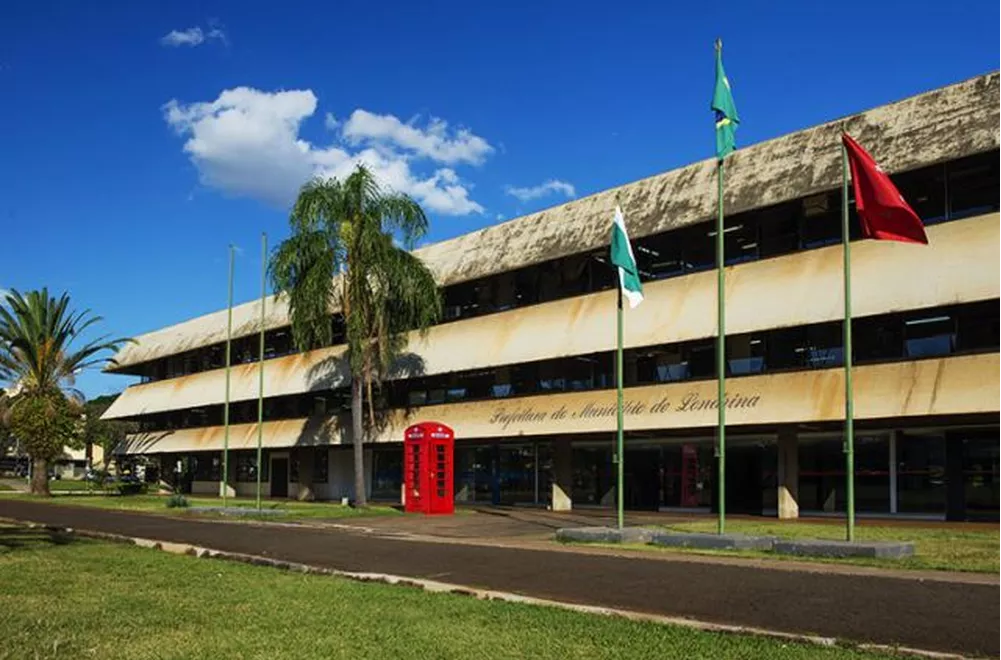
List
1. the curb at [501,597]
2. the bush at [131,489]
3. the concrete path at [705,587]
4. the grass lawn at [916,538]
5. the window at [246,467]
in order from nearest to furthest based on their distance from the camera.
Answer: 1. the curb at [501,597]
2. the concrete path at [705,587]
3. the grass lawn at [916,538]
4. the bush at [131,489]
5. the window at [246,467]

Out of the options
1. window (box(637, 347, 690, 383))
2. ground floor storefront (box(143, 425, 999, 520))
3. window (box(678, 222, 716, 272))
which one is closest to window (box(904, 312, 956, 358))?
ground floor storefront (box(143, 425, 999, 520))

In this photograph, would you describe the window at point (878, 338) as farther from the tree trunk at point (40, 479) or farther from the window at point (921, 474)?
the tree trunk at point (40, 479)

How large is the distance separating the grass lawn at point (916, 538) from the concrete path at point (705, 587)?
1.99 m

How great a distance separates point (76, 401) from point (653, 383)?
33256 millimetres

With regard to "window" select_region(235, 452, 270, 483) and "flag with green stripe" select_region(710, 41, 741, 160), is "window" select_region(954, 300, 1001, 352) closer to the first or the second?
"flag with green stripe" select_region(710, 41, 741, 160)

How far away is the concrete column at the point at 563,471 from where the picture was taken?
→ 3491 centimetres

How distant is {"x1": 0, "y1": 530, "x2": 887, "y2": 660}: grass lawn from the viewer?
307 inches

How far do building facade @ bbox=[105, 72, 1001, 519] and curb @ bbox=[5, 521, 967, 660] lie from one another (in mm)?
15535

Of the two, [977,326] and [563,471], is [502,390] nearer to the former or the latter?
[563,471]

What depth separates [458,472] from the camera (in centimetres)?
4012

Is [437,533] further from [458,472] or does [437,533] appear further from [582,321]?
[458,472]

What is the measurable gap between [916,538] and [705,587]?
9087 millimetres

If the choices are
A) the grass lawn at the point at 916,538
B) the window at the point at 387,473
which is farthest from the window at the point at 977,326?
the window at the point at 387,473

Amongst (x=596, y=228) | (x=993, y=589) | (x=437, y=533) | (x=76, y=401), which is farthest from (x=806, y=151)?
(x=76, y=401)
